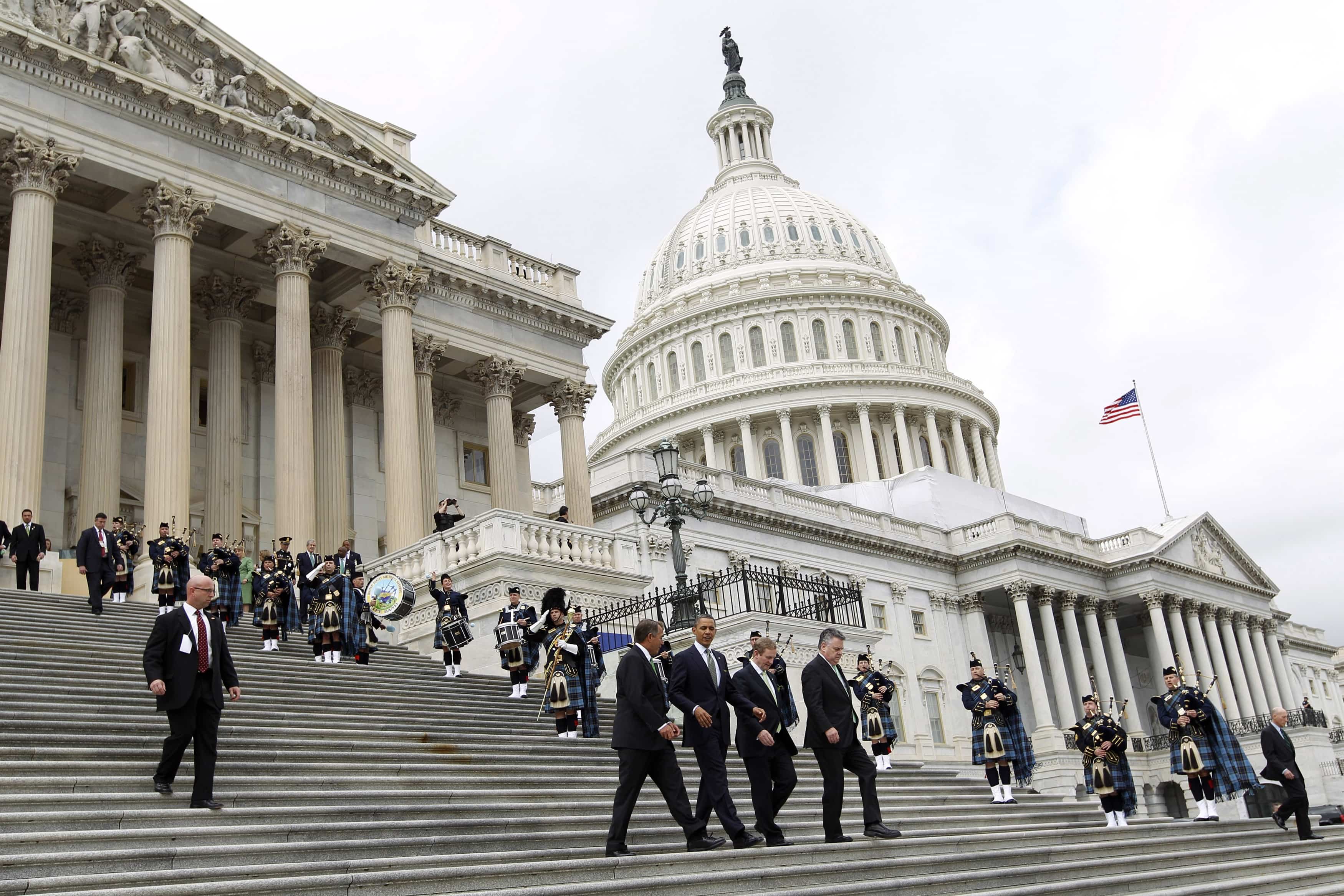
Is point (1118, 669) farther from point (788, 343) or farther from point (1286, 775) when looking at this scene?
point (1286, 775)

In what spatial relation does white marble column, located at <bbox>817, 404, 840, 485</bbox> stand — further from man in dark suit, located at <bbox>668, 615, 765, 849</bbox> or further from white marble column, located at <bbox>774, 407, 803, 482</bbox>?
man in dark suit, located at <bbox>668, 615, 765, 849</bbox>

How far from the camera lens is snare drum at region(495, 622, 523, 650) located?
18.3 meters

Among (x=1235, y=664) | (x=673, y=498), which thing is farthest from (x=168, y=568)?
(x=1235, y=664)

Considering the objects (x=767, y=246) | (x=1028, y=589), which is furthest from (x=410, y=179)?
(x=767, y=246)

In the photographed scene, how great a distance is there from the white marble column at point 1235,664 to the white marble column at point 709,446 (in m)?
32.7

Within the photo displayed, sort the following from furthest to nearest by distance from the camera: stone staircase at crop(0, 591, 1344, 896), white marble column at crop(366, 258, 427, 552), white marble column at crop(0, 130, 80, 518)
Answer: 1. white marble column at crop(366, 258, 427, 552)
2. white marble column at crop(0, 130, 80, 518)
3. stone staircase at crop(0, 591, 1344, 896)

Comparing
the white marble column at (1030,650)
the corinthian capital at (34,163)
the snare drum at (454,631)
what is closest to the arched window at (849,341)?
the white marble column at (1030,650)

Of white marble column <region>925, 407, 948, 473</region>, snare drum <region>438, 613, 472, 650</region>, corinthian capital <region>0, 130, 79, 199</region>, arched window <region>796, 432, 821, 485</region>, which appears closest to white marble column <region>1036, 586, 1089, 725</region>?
Answer: arched window <region>796, 432, 821, 485</region>

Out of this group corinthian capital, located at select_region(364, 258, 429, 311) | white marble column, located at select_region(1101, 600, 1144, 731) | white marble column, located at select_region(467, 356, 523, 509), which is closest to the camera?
corinthian capital, located at select_region(364, 258, 429, 311)

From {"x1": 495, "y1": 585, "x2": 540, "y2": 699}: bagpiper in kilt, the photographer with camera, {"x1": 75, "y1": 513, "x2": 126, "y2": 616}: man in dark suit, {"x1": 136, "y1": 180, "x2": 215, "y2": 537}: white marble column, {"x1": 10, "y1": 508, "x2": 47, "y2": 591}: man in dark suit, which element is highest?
{"x1": 136, "y1": 180, "x2": 215, "y2": 537}: white marble column

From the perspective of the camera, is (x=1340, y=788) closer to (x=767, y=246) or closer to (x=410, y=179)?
(x=410, y=179)

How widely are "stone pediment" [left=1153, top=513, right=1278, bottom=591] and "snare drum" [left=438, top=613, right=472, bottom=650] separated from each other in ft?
175

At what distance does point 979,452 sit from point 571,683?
78319 millimetres

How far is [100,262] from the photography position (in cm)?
2872
